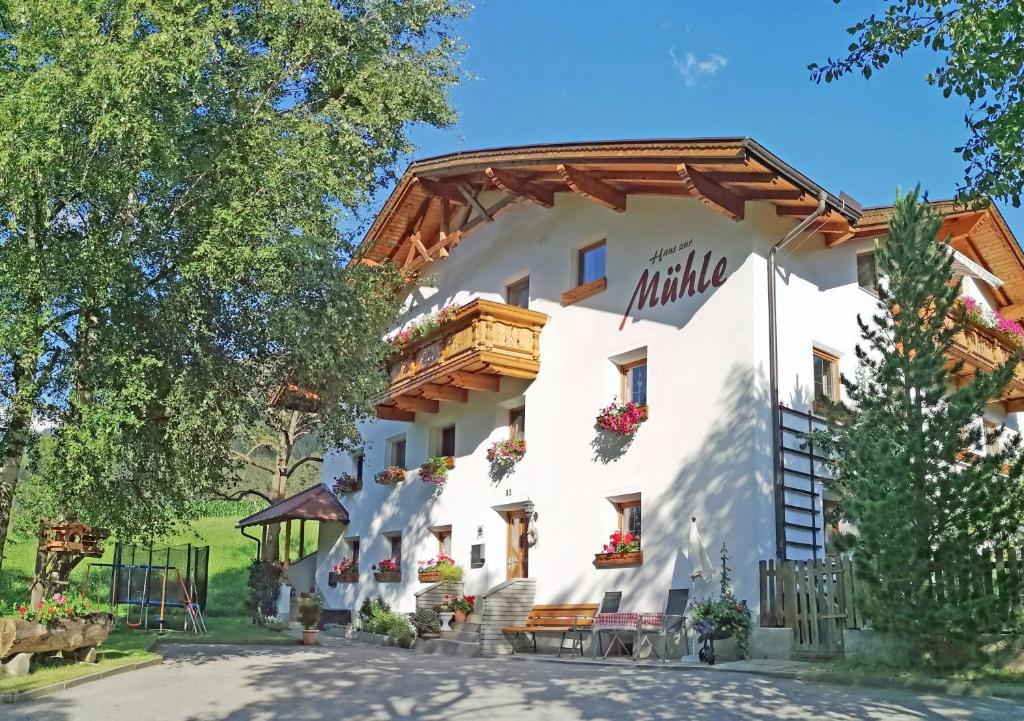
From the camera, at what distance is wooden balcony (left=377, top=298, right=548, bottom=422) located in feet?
61.1

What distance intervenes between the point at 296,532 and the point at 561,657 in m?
29.5

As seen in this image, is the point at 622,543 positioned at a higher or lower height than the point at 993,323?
lower

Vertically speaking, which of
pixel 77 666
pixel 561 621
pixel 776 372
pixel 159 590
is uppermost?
pixel 776 372

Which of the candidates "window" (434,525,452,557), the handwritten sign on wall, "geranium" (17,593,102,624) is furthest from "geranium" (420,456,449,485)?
"geranium" (17,593,102,624)

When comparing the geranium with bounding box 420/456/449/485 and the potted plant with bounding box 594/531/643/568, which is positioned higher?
the geranium with bounding box 420/456/449/485

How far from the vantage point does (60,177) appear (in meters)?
10.9

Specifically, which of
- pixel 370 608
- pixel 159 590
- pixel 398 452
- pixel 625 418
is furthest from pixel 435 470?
pixel 159 590

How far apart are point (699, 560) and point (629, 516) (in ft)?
8.20

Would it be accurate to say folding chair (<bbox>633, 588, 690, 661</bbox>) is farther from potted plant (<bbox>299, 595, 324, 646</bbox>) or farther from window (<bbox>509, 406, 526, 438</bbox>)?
potted plant (<bbox>299, 595, 324, 646</bbox>)

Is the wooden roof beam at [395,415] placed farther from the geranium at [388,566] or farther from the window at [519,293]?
the window at [519,293]

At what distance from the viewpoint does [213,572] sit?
35.6 metres

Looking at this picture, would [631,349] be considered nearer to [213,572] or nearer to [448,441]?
[448,441]

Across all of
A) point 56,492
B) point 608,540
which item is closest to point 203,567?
point 608,540

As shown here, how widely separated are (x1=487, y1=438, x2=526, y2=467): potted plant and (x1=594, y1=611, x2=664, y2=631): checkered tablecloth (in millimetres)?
4418
